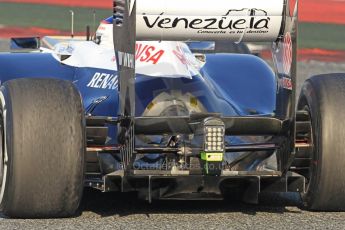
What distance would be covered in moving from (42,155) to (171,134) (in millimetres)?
837

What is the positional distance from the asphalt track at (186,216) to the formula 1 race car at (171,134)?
95 mm

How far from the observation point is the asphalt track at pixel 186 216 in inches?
221

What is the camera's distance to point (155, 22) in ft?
18.7

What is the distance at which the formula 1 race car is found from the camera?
18.4 ft

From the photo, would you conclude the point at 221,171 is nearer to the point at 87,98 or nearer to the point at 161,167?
the point at 161,167

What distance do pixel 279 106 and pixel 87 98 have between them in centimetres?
153

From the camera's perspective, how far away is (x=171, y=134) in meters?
5.92

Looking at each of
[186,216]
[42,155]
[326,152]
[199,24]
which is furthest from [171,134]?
[326,152]

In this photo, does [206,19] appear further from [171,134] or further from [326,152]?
[326,152]

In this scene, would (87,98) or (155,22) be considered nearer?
(155,22)

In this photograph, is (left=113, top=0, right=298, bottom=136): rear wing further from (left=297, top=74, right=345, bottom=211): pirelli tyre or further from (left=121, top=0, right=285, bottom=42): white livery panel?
(left=297, top=74, right=345, bottom=211): pirelli tyre

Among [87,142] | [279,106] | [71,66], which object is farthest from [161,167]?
[71,66]

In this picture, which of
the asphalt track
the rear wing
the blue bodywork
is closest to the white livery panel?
the rear wing

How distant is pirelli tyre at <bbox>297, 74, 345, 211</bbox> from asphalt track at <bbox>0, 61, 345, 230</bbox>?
11cm
